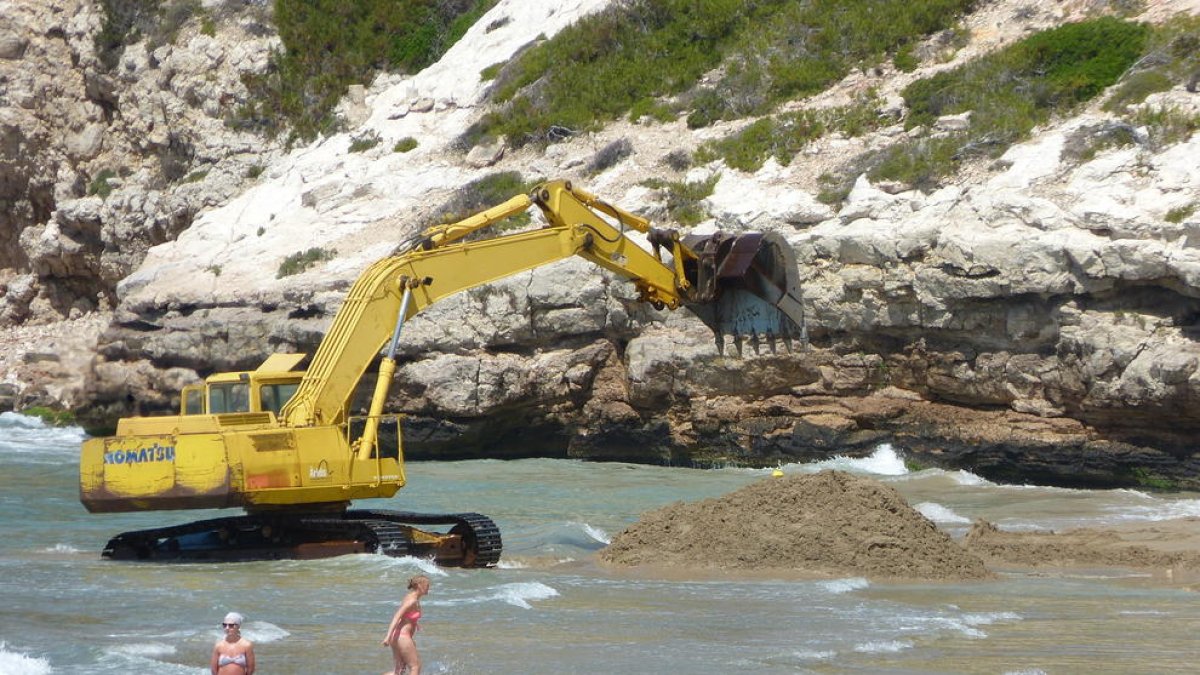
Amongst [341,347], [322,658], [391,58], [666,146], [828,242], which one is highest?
[391,58]

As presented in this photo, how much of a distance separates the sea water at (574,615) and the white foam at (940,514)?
125 mm

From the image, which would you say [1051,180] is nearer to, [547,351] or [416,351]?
[547,351]

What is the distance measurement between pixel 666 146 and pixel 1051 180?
9043 mm

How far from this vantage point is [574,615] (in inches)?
454

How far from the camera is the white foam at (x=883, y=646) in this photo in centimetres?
1002

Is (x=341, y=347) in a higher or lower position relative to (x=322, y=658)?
higher

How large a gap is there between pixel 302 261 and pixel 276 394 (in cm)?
1416

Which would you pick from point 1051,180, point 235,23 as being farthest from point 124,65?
point 1051,180

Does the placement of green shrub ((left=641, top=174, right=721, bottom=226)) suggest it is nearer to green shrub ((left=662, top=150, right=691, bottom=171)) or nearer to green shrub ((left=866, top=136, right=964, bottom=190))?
green shrub ((left=662, top=150, right=691, bottom=171))

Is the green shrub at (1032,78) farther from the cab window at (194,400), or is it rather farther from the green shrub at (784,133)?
the cab window at (194,400)

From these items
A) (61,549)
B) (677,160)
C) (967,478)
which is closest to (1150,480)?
(967,478)

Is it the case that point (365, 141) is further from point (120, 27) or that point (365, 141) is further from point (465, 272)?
point (465, 272)

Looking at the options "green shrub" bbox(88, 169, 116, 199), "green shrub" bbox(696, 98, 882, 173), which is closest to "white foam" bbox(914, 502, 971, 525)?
"green shrub" bbox(696, 98, 882, 173)

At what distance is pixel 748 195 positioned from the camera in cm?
2583
